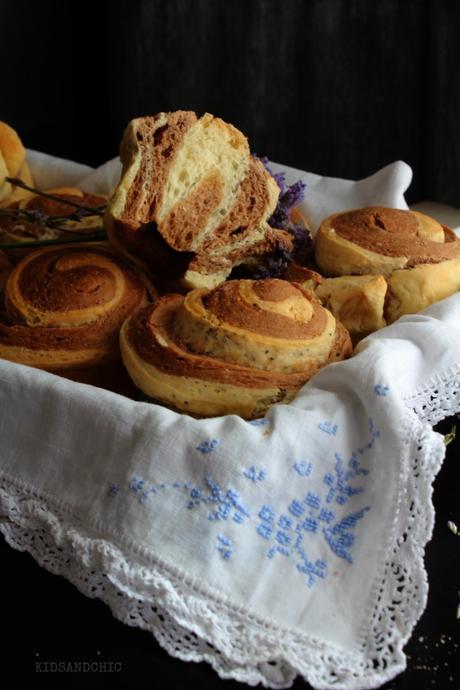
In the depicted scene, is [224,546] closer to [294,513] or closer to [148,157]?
[294,513]

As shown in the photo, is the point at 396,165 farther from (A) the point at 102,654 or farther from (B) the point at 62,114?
(B) the point at 62,114

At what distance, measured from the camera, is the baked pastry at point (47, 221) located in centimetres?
152

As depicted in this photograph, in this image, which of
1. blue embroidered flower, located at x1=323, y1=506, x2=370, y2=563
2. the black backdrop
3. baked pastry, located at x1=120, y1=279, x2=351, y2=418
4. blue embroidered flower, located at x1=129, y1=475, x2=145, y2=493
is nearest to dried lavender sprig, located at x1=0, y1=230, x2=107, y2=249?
baked pastry, located at x1=120, y1=279, x2=351, y2=418

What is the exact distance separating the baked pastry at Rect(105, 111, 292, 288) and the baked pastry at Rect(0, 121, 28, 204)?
63cm

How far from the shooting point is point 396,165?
1.69 m

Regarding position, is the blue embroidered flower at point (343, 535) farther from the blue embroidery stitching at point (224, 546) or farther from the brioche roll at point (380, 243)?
the brioche roll at point (380, 243)

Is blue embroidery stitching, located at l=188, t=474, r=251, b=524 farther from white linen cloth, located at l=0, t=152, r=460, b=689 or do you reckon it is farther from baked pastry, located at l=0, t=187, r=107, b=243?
baked pastry, located at l=0, t=187, r=107, b=243

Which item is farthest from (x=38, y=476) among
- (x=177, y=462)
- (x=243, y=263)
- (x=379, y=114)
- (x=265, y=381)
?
(x=379, y=114)

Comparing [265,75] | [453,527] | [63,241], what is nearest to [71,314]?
[63,241]

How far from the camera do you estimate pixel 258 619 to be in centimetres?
87

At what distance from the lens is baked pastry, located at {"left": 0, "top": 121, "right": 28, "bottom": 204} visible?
1.85 metres

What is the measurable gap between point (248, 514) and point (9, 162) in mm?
1263

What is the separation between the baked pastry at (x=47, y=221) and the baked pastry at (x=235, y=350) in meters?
0.46

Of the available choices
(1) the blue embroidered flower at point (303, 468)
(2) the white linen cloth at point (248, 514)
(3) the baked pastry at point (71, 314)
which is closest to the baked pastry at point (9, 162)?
(3) the baked pastry at point (71, 314)
